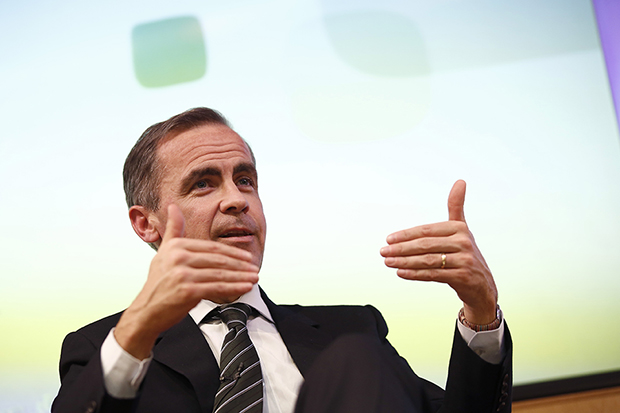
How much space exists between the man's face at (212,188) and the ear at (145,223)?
0.08 feet

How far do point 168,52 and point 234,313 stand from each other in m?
1.45

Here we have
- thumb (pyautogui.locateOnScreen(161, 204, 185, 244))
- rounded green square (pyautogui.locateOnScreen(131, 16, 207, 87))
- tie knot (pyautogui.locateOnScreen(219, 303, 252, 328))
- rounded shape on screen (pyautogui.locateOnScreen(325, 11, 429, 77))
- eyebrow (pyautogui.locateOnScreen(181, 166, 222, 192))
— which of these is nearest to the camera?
thumb (pyautogui.locateOnScreen(161, 204, 185, 244))

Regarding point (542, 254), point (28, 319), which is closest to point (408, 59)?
point (542, 254)

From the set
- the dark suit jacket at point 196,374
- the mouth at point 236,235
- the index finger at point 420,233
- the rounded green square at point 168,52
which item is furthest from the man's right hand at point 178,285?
the rounded green square at point 168,52

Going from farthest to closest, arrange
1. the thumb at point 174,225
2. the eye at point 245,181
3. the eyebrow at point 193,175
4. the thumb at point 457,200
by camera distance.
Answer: the eye at point 245,181
the eyebrow at point 193,175
the thumb at point 457,200
the thumb at point 174,225

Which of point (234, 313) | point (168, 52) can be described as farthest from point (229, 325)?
point (168, 52)

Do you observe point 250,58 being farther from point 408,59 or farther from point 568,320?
point 568,320

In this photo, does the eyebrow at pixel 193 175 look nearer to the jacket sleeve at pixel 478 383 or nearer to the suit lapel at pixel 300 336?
the suit lapel at pixel 300 336

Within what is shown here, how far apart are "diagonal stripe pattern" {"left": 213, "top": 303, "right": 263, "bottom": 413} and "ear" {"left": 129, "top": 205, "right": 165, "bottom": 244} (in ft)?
1.49

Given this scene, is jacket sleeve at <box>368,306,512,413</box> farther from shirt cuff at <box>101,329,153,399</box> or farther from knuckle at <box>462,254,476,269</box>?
shirt cuff at <box>101,329,153,399</box>

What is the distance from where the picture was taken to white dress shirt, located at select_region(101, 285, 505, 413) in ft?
3.42

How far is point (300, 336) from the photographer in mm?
1567

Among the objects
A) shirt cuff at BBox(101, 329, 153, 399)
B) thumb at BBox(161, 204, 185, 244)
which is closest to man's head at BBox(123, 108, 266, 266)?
thumb at BBox(161, 204, 185, 244)

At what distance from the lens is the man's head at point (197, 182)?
1554mm
